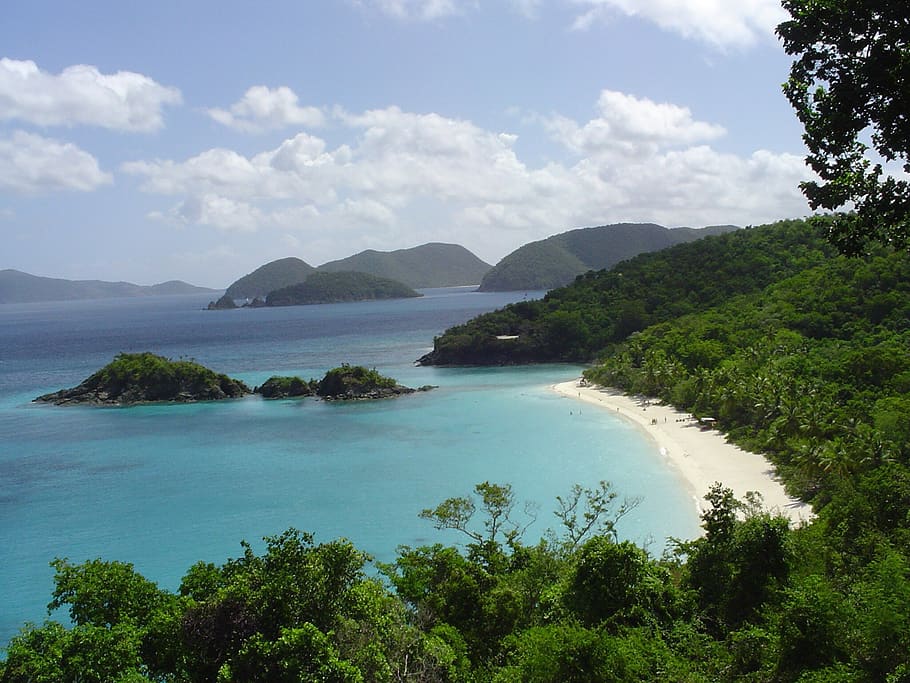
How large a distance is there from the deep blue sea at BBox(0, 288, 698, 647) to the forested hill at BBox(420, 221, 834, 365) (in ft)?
25.4

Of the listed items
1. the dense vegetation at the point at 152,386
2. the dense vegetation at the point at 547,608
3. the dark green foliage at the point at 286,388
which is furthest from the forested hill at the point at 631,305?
the dense vegetation at the point at 547,608

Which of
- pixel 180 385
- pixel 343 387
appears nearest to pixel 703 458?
pixel 343 387

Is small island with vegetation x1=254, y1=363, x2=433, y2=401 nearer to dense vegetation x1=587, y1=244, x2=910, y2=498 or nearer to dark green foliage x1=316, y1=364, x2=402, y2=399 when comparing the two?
dark green foliage x1=316, y1=364, x2=402, y2=399

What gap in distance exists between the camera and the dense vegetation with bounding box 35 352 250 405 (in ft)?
227

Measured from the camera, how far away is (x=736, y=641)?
1288cm

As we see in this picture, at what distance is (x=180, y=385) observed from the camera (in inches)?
2771

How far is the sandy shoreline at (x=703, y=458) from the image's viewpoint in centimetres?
3014

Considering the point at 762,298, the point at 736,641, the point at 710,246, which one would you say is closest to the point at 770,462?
the point at 736,641

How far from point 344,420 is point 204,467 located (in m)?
14.6

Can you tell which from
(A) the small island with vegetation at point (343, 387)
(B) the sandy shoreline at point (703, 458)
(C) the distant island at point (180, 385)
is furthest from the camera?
(C) the distant island at point (180, 385)

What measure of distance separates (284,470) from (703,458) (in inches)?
957

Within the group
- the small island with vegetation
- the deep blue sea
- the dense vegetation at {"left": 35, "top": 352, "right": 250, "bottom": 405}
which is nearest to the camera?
the deep blue sea

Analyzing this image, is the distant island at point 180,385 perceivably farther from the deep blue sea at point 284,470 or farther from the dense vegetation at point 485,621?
the dense vegetation at point 485,621

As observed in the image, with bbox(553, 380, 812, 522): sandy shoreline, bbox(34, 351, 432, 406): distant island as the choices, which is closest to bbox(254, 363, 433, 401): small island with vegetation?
bbox(34, 351, 432, 406): distant island
